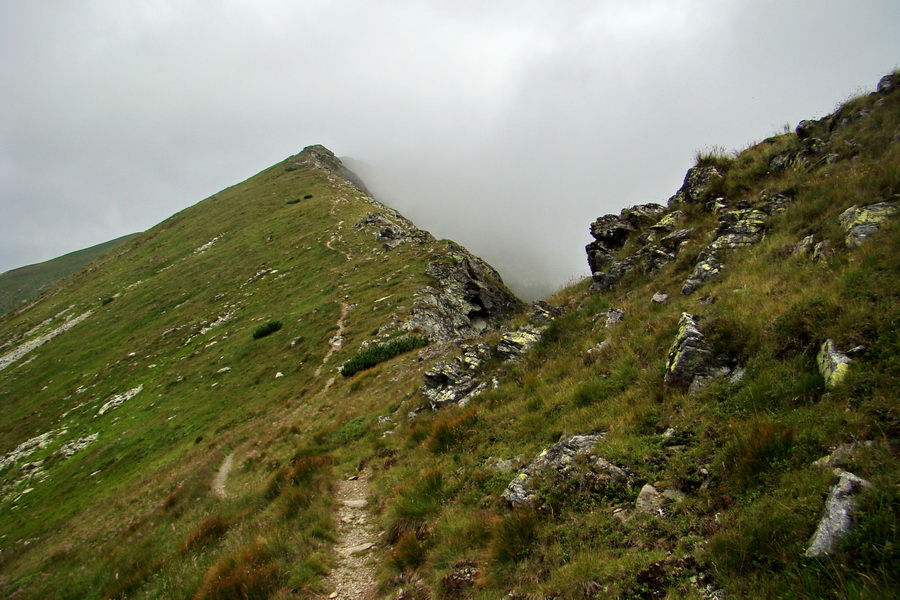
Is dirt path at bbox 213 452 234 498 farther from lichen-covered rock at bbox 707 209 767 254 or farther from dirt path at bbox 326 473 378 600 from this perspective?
lichen-covered rock at bbox 707 209 767 254

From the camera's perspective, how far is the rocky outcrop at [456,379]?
13.7 metres

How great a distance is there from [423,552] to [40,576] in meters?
17.9

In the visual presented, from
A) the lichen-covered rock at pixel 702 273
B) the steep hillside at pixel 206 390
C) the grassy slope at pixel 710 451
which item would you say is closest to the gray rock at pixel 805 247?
the grassy slope at pixel 710 451

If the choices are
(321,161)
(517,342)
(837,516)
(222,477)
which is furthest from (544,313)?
(321,161)

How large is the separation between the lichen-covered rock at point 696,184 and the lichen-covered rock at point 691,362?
1232 cm

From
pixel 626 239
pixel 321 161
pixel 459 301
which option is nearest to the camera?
pixel 626 239

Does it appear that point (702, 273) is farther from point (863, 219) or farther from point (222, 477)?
point (222, 477)

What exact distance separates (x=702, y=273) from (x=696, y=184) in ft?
29.7

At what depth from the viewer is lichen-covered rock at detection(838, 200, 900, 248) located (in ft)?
26.2

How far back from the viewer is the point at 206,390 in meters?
27.6

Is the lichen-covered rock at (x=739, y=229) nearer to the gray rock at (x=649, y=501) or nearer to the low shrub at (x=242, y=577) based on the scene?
the gray rock at (x=649, y=501)

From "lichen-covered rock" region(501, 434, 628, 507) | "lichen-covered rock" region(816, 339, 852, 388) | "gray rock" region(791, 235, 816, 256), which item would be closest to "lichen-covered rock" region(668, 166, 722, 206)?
"gray rock" region(791, 235, 816, 256)

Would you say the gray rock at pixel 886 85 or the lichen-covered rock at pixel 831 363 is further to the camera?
the gray rock at pixel 886 85

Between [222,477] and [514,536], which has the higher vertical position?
[514,536]
